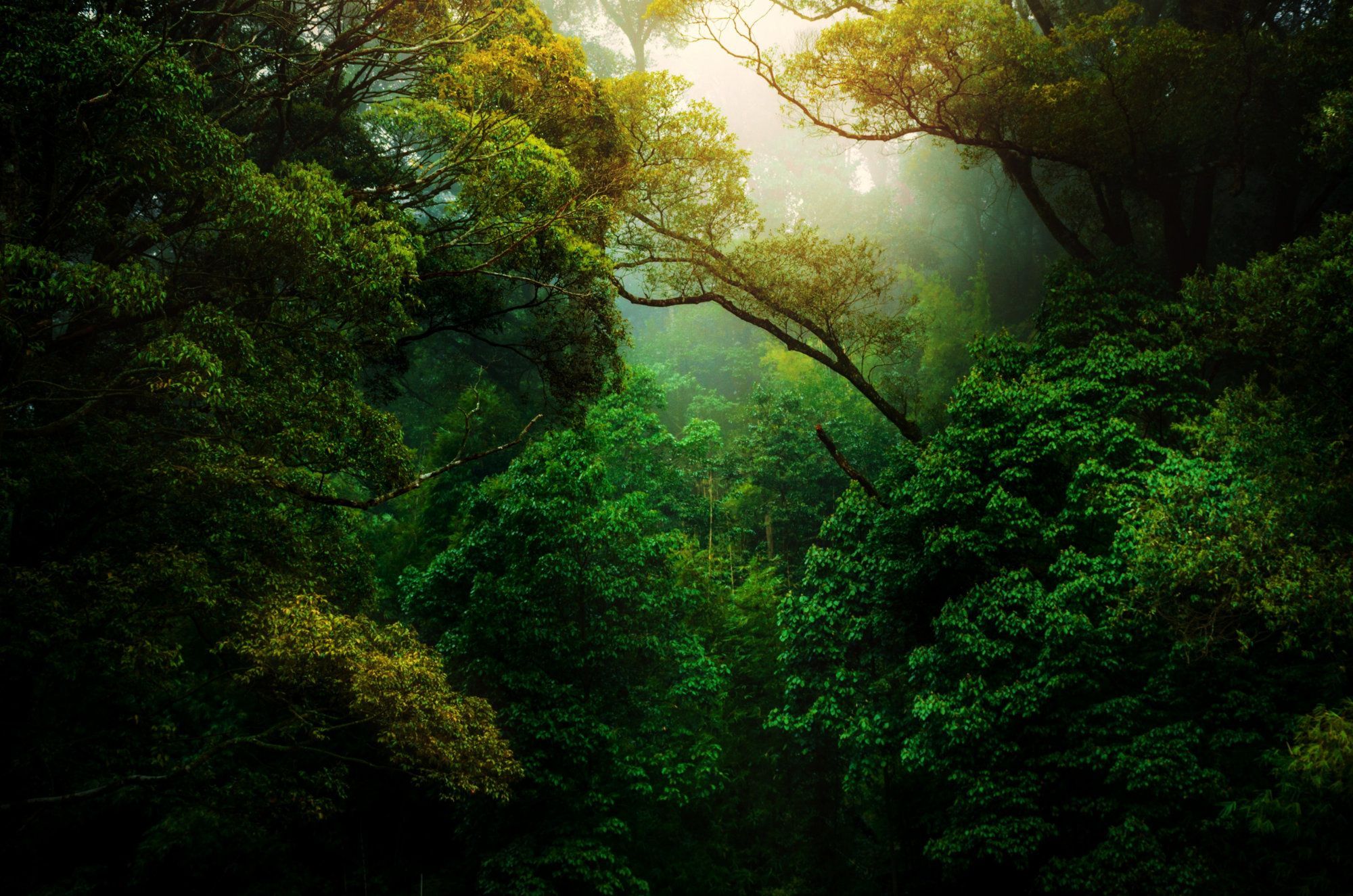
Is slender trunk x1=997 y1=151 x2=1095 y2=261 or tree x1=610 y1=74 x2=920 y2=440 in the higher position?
slender trunk x1=997 y1=151 x2=1095 y2=261

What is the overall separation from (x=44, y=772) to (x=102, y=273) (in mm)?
6515

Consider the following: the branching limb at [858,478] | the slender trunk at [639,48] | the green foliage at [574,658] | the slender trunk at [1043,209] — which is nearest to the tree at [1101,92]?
the slender trunk at [1043,209]

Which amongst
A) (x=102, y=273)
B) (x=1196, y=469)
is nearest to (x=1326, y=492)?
(x=1196, y=469)

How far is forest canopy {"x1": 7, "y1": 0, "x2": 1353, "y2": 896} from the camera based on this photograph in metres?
8.21

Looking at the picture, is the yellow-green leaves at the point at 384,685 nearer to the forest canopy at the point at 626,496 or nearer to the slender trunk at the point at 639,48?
the forest canopy at the point at 626,496

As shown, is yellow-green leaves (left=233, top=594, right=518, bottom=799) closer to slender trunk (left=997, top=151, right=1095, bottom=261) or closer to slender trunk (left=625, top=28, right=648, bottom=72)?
slender trunk (left=997, top=151, right=1095, bottom=261)

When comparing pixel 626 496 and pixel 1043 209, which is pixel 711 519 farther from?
pixel 1043 209

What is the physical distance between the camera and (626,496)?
17031 mm

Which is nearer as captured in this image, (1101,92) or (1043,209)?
(1101,92)

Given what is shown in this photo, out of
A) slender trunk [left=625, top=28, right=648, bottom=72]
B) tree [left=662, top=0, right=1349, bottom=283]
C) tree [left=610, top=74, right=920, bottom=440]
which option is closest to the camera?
tree [left=662, top=0, right=1349, bottom=283]

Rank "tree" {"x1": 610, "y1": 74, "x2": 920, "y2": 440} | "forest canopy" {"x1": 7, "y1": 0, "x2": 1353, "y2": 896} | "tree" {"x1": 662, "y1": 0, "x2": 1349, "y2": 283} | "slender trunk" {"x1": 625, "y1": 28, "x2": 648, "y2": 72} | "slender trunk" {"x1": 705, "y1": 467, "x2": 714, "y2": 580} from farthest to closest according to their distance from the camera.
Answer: "slender trunk" {"x1": 625, "y1": 28, "x2": 648, "y2": 72}, "slender trunk" {"x1": 705, "y1": 467, "x2": 714, "y2": 580}, "tree" {"x1": 610, "y1": 74, "x2": 920, "y2": 440}, "tree" {"x1": 662, "y1": 0, "x2": 1349, "y2": 283}, "forest canopy" {"x1": 7, "y1": 0, "x2": 1353, "y2": 896}

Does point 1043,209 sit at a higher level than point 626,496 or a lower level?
higher

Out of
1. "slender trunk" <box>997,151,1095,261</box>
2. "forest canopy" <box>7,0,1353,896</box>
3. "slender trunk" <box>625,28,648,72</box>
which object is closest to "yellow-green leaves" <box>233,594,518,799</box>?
"forest canopy" <box>7,0,1353,896</box>

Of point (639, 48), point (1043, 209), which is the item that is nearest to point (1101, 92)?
point (1043, 209)
